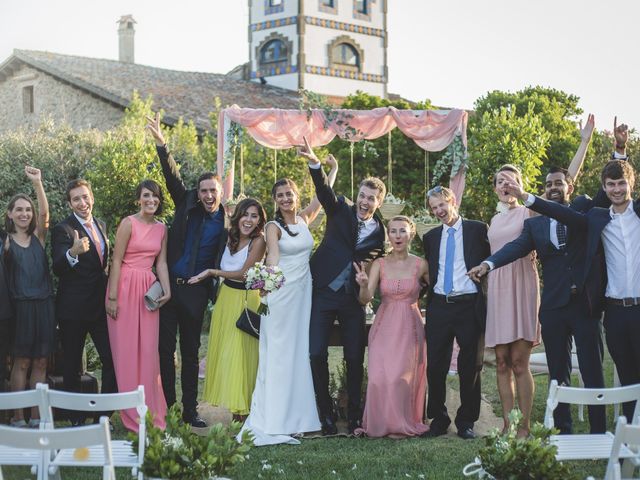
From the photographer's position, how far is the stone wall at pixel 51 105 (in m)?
22.9

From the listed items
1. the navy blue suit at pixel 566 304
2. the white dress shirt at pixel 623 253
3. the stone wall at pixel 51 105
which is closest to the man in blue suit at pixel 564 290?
the navy blue suit at pixel 566 304

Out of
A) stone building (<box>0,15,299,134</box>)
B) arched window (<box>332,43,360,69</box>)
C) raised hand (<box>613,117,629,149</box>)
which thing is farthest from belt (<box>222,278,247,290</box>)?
arched window (<box>332,43,360,69</box>)

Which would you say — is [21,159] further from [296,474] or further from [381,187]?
[296,474]

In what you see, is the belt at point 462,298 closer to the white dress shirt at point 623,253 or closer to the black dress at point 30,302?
the white dress shirt at point 623,253

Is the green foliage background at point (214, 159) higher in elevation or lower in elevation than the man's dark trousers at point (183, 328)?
higher

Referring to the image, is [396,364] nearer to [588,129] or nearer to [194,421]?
[194,421]

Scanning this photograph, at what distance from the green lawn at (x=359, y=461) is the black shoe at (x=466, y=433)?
0.06 m

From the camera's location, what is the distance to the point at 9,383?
21.6 ft

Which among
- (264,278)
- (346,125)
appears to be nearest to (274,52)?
(346,125)

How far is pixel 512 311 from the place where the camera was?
242 inches

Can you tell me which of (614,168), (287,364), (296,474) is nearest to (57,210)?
(287,364)

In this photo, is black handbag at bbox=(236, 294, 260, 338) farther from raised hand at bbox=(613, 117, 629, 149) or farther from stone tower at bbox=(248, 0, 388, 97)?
stone tower at bbox=(248, 0, 388, 97)

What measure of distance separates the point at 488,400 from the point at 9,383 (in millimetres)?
4315

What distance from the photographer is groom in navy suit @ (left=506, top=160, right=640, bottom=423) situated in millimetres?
5422
